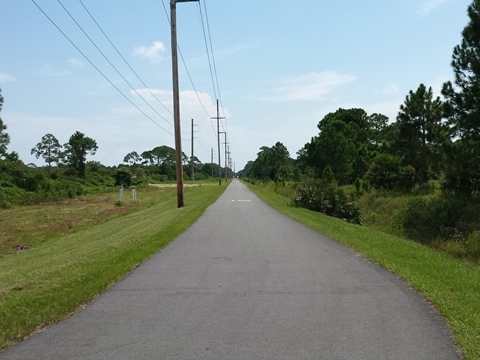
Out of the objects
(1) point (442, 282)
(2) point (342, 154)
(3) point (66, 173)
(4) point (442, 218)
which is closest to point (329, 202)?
(4) point (442, 218)

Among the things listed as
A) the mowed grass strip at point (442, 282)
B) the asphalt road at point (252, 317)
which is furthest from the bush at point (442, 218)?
the asphalt road at point (252, 317)

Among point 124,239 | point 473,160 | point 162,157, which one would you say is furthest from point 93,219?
point 162,157

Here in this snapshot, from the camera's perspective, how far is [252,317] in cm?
594

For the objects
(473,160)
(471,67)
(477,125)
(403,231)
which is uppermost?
(471,67)

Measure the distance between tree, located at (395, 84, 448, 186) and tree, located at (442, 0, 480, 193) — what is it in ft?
40.5

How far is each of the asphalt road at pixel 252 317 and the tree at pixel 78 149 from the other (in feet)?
289

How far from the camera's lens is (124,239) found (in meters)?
14.3

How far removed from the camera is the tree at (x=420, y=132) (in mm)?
39812

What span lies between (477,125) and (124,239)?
65.2 feet

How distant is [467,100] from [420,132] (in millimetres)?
15453

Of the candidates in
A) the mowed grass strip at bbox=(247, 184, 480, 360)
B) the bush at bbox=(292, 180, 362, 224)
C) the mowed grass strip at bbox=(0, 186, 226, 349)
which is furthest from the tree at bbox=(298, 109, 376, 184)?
the mowed grass strip at bbox=(0, 186, 226, 349)

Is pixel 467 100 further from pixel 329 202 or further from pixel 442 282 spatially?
pixel 442 282

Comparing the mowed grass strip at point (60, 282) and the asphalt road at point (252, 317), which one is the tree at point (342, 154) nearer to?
the mowed grass strip at point (60, 282)

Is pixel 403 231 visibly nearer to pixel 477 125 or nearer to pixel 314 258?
pixel 477 125
